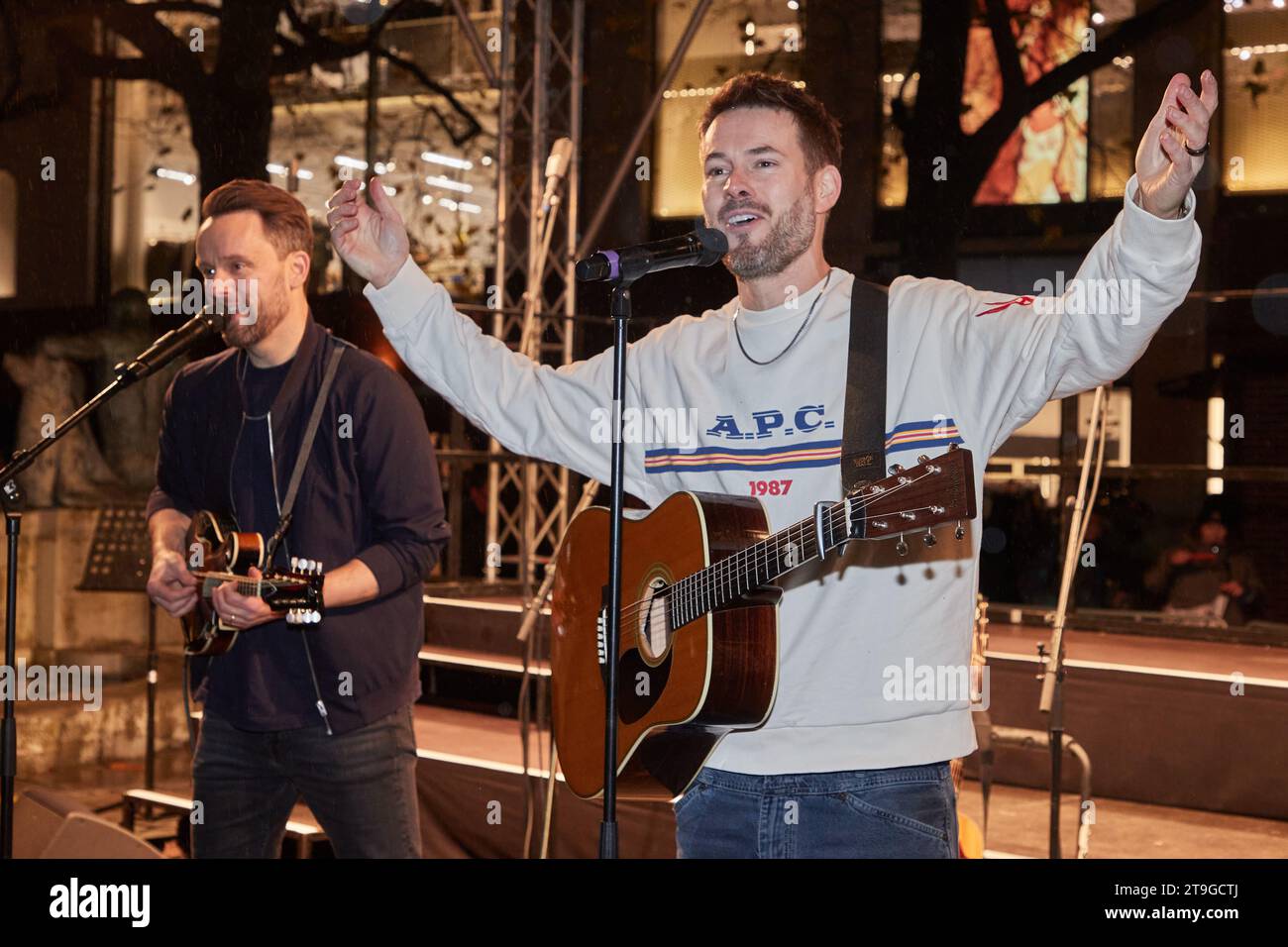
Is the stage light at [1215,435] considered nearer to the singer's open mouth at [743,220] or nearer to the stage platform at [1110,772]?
the stage platform at [1110,772]

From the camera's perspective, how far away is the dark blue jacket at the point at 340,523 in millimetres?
3076

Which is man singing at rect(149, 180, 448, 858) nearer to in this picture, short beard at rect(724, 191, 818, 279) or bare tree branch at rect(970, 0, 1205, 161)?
short beard at rect(724, 191, 818, 279)

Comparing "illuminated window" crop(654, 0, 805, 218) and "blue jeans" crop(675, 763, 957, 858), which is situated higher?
"illuminated window" crop(654, 0, 805, 218)

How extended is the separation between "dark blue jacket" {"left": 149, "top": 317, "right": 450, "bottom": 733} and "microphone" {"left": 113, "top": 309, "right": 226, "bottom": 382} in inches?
5.0

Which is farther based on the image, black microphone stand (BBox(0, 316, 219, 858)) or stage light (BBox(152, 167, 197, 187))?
stage light (BBox(152, 167, 197, 187))

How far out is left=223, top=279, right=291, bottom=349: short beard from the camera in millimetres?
3244

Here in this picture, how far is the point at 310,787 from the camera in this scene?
10.1 feet

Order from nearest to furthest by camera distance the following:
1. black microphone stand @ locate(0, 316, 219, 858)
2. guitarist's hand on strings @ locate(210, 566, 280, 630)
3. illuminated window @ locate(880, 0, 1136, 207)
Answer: guitarist's hand on strings @ locate(210, 566, 280, 630)
black microphone stand @ locate(0, 316, 219, 858)
illuminated window @ locate(880, 0, 1136, 207)

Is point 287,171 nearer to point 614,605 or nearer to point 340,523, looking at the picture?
point 340,523

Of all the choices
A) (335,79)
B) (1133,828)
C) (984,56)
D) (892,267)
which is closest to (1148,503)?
(892,267)

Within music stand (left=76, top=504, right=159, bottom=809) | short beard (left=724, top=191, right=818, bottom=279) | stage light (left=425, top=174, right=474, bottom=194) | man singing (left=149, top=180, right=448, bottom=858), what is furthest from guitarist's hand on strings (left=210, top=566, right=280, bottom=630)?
stage light (left=425, top=174, right=474, bottom=194)

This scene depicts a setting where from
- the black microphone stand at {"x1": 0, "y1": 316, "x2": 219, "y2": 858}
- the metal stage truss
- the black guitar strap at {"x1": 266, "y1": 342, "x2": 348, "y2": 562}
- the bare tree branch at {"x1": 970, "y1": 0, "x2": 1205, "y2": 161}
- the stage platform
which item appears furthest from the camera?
the bare tree branch at {"x1": 970, "y1": 0, "x2": 1205, "y2": 161}

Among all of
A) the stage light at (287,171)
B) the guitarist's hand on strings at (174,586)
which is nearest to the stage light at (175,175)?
the stage light at (287,171)
